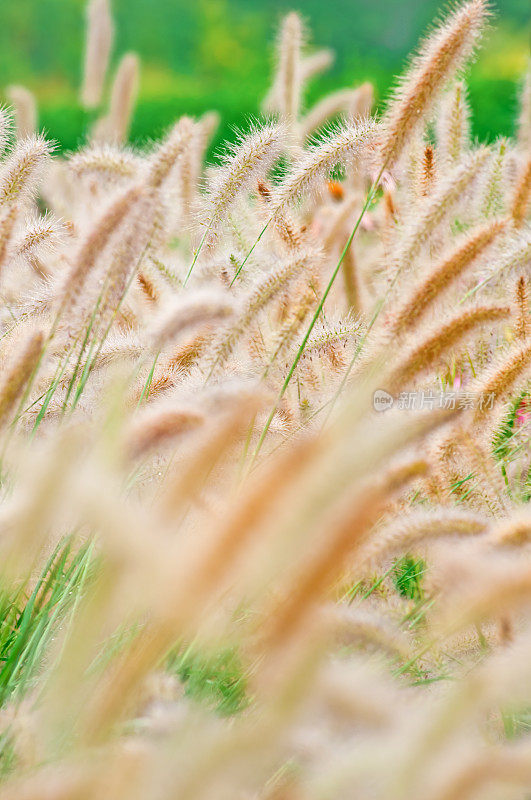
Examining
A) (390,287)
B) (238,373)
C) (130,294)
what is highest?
(130,294)

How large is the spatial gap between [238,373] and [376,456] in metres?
0.79

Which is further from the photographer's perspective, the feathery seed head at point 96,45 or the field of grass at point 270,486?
the feathery seed head at point 96,45

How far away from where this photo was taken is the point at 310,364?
165cm

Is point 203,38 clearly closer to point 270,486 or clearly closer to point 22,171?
point 22,171

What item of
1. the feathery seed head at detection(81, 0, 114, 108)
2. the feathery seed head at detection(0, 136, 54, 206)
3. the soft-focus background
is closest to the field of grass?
the feathery seed head at detection(0, 136, 54, 206)

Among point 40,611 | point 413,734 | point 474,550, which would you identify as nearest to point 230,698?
point 40,611

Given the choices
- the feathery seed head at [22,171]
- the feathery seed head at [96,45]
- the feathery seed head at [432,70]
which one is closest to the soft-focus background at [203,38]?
the feathery seed head at [96,45]

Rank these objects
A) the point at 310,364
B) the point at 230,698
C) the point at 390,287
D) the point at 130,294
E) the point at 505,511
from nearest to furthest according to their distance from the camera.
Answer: the point at 230,698 < the point at 505,511 < the point at 390,287 < the point at 310,364 < the point at 130,294

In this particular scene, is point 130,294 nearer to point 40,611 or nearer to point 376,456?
point 40,611

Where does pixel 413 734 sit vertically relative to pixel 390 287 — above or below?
below

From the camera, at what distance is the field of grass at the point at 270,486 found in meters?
0.64

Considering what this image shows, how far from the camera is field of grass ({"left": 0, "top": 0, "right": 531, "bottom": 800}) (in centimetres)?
64

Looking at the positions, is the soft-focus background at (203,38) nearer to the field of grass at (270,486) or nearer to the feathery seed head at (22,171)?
A: the field of grass at (270,486)

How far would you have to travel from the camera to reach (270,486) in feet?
2.12
